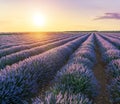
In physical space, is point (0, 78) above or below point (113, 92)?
above

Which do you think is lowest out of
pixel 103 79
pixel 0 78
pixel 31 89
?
pixel 103 79

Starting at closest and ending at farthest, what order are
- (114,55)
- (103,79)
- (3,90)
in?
(3,90)
(103,79)
(114,55)

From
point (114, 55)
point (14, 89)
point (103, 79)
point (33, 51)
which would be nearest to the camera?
point (14, 89)

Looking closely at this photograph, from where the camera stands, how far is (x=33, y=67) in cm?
928

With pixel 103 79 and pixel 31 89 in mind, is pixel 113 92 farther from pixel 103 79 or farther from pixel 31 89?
pixel 103 79

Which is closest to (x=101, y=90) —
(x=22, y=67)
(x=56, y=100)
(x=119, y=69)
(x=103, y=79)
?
(x=119, y=69)

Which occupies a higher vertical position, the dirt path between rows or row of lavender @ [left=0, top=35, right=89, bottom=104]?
row of lavender @ [left=0, top=35, right=89, bottom=104]

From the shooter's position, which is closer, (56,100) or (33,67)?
(56,100)

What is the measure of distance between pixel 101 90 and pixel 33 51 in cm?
852

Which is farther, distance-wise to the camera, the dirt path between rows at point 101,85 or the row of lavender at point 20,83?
the dirt path between rows at point 101,85

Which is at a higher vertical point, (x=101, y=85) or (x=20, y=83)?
(x=20, y=83)

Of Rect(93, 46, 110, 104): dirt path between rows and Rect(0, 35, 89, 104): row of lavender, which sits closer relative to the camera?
Rect(0, 35, 89, 104): row of lavender

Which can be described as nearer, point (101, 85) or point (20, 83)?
point (20, 83)

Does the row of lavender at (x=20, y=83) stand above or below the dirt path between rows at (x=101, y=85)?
above
